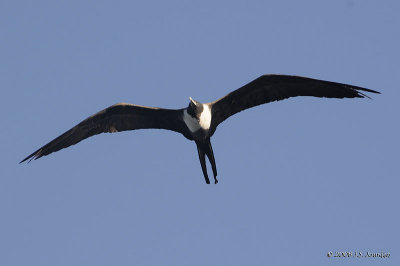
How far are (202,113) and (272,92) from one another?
1.71m

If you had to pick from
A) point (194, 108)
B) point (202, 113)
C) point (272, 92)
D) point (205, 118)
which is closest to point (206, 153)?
point (205, 118)

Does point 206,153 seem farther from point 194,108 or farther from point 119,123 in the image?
point 119,123

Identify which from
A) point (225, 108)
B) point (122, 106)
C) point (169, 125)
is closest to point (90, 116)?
point (122, 106)

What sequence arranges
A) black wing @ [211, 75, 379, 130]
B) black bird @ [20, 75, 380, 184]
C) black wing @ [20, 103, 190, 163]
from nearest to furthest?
black wing @ [211, 75, 379, 130], black bird @ [20, 75, 380, 184], black wing @ [20, 103, 190, 163]

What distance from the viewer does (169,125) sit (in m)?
17.5

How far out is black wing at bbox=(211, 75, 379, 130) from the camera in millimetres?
16172

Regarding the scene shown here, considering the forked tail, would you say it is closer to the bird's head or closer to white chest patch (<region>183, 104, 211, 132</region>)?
white chest patch (<region>183, 104, 211, 132</region>)

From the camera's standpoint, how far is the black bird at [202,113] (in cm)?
1634

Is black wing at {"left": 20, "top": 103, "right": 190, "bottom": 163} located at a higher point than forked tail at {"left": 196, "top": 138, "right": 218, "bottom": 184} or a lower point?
higher

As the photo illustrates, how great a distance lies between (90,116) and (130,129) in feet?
3.62

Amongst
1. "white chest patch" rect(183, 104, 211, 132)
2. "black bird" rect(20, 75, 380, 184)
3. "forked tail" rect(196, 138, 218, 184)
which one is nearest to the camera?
"black bird" rect(20, 75, 380, 184)

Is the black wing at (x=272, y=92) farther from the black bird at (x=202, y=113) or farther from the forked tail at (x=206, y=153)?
the forked tail at (x=206, y=153)

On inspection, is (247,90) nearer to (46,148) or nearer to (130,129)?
(130,129)

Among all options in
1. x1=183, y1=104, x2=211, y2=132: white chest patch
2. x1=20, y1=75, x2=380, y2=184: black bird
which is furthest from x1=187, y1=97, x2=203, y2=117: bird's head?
x1=183, y1=104, x2=211, y2=132: white chest patch
